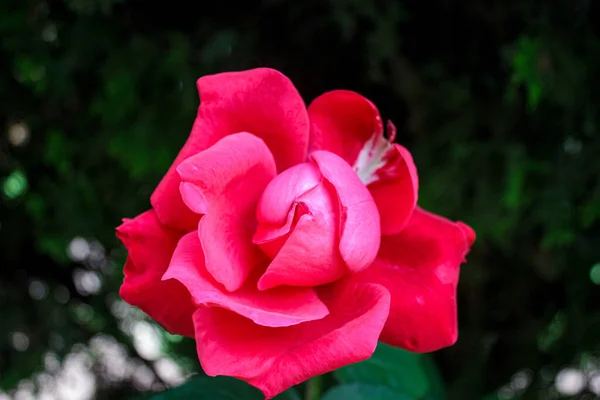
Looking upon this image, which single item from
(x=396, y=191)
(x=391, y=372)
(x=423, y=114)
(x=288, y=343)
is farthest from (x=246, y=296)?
(x=423, y=114)

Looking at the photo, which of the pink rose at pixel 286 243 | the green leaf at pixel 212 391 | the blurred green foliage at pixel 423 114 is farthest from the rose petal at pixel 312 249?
the blurred green foliage at pixel 423 114

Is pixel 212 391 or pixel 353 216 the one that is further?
pixel 212 391

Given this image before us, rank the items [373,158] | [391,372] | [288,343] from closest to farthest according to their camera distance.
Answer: [288,343]
[373,158]
[391,372]

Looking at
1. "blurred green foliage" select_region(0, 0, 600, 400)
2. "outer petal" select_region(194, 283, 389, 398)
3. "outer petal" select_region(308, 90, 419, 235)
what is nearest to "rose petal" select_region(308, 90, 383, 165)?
"outer petal" select_region(308, 90, 419, 235)

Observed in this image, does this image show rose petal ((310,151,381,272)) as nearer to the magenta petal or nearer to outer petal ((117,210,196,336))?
the magenta petal

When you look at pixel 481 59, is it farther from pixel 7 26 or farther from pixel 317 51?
pixel 7 26

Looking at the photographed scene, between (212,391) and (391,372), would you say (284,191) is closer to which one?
(212,391)
